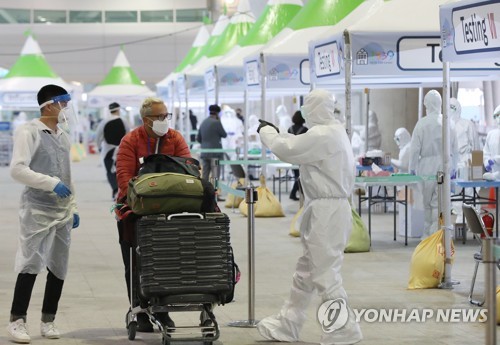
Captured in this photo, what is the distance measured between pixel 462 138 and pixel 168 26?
34764mm

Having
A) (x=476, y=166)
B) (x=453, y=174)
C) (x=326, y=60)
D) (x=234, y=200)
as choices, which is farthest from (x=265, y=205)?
(x=326, y=60)

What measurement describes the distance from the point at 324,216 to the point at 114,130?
39.3 feet

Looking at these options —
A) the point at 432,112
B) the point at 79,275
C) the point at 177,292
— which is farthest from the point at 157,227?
the point at 432,112

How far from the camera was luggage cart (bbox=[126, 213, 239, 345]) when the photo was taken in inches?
243

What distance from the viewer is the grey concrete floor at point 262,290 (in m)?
7.04

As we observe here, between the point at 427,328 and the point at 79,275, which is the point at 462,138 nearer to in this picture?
the point at 79,275

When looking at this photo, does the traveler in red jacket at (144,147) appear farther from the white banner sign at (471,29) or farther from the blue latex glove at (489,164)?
the blue latex glove at (489,164)

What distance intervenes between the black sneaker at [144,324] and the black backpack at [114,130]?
36.8 feet

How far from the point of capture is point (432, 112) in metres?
12.9

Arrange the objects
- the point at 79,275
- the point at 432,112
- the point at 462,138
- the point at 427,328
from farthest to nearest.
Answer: the point at 462,138 < the point at 432,112 < the point at 79,275 < the point at 427,328

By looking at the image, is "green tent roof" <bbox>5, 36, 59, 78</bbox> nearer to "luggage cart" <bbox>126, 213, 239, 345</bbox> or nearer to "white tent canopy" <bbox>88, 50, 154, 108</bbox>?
"white tent canopy" <bbox>88, 50, 154, 108</bbox>

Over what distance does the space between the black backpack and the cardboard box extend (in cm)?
762

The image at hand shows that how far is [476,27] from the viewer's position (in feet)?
25.6
